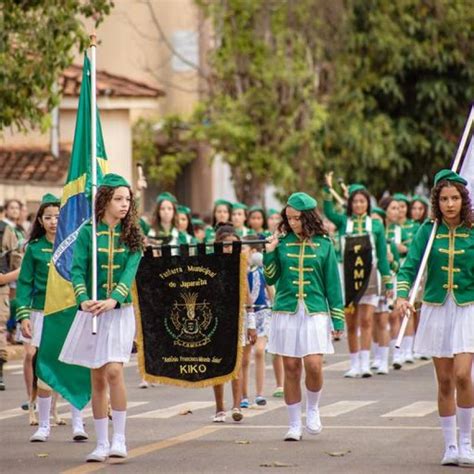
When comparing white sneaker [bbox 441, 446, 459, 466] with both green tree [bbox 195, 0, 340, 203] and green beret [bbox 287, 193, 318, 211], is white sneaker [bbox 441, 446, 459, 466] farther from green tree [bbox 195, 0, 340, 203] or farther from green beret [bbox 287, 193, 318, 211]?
green tree [bbox 195, 0, 340, 203]

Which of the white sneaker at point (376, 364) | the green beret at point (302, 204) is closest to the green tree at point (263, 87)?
the white sneaker at point (376, 364)

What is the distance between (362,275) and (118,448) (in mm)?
8899

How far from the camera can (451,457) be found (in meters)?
13.1

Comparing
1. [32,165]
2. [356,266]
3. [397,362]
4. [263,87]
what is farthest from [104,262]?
[263,87]

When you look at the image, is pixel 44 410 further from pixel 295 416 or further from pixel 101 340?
pixel 295 416

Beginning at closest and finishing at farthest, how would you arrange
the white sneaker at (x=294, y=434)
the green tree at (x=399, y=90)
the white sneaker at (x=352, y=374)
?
the white sneaker at (x=294, y=434), the white sneaker at (x=352, y=374), the green tree at (x=399, y=90)

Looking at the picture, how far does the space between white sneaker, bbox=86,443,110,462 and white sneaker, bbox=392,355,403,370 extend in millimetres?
10011

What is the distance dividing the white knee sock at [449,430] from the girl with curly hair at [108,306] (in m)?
2.25

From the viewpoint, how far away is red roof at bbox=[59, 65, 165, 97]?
1553 inches

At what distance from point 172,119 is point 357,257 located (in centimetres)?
2152

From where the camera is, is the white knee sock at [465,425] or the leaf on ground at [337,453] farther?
the leaf on ground at [337,453]

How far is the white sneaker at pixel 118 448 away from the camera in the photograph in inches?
528

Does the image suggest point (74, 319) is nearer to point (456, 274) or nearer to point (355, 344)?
point (456, 274)

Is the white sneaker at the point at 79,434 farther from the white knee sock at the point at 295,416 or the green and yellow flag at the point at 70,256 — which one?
the white knee sock at the point at 295,416
